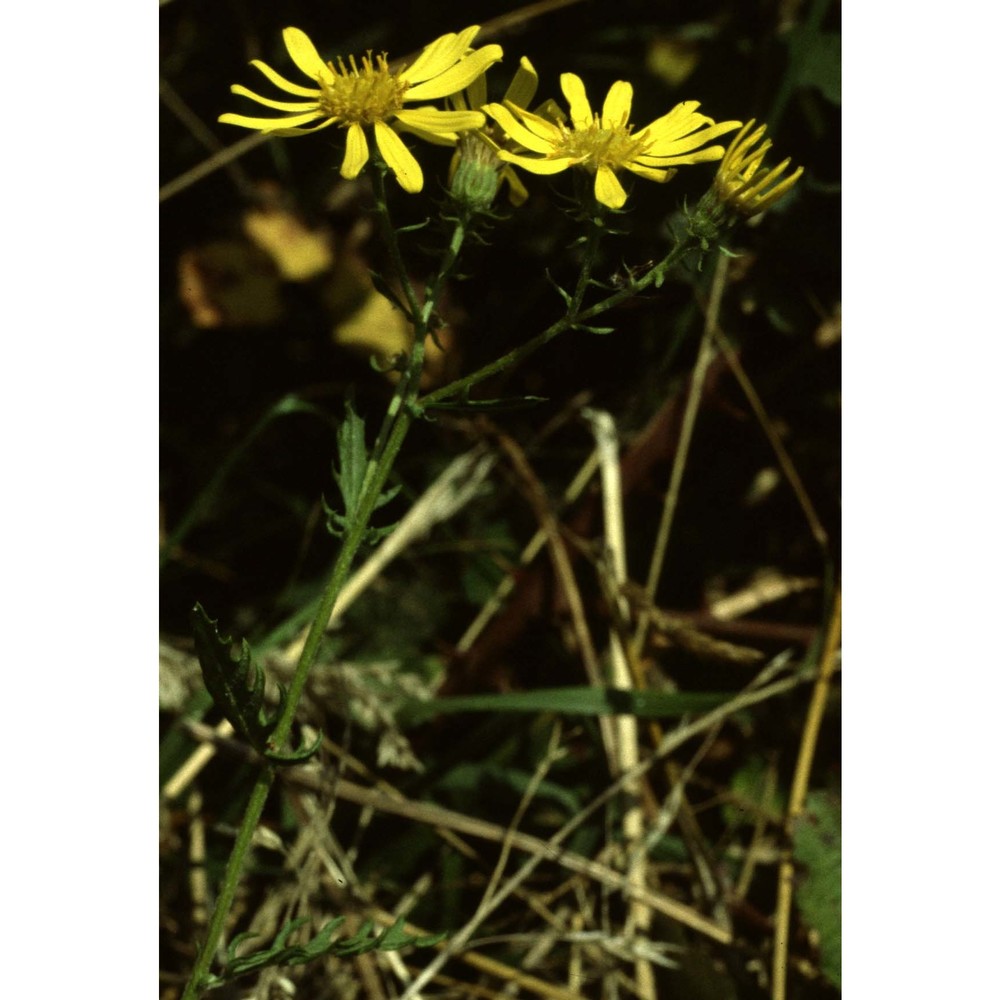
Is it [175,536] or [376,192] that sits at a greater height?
[376,192]

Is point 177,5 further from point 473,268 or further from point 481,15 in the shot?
point 473,268

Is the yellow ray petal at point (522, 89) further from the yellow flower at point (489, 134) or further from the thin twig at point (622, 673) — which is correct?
the thin twig at point (622, 673)

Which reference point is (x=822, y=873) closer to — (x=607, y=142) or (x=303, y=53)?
(x=607, y=142)

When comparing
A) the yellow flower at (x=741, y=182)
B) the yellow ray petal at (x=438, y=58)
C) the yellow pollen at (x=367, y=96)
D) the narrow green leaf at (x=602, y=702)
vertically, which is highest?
the yellow ray petal at (x=438, y=58)

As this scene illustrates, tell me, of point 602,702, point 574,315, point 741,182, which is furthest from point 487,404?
point 602,702

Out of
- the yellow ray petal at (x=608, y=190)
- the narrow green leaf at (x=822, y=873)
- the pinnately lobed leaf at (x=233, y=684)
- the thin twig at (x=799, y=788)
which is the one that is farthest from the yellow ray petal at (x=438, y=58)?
the narrow green leaf at (x=822, y=873)

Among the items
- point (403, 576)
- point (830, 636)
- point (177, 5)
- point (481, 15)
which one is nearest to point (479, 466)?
point (403, 576)
